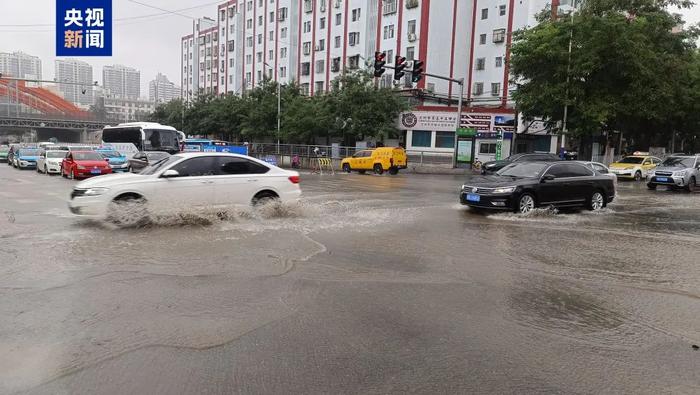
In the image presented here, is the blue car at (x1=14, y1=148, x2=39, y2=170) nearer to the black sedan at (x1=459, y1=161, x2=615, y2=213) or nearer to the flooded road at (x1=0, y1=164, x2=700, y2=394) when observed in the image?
the flooded road at (x1=0, y1=164, x2=700, y2=394)

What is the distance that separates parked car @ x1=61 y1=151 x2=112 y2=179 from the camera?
2242cm

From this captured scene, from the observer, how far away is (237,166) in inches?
438

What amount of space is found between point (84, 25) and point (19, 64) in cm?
4596

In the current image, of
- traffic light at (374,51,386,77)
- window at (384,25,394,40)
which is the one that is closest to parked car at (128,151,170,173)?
traffic light at (374,51,386,77)

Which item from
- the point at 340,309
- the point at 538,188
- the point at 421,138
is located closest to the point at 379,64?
the point at 538,188

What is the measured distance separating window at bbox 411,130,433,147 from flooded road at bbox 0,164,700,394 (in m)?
36.0

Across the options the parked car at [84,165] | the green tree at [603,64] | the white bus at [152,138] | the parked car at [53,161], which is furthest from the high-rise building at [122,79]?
the green tree at [603,64]

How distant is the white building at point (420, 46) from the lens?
150ft

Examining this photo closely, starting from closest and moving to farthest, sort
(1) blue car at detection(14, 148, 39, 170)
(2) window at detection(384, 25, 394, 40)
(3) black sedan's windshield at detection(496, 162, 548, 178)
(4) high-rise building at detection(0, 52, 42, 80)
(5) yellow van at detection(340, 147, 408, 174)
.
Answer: (3) black sedan's windshield at detection(496, 162, 548, 178) → (5) yellow van at detection(340, 147, 408, 174) → (1) blue car at detection(14, 148, 39, 170) → (4) high-rise building at detection(0, 52, 42, 80) → (2) window at detection(384, 25, 394, 40)

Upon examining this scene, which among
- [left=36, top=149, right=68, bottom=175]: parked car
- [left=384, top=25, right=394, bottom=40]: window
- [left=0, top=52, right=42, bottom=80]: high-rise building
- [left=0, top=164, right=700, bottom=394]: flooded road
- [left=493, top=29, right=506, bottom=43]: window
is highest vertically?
[left=384, top=25, right=394, bottom=40]: window

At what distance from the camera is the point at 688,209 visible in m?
15.7

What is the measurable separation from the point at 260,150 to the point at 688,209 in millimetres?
32916

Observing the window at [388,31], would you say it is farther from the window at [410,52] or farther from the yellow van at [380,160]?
the yellow van at [380,160]

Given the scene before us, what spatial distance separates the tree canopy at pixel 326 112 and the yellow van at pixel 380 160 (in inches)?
428
